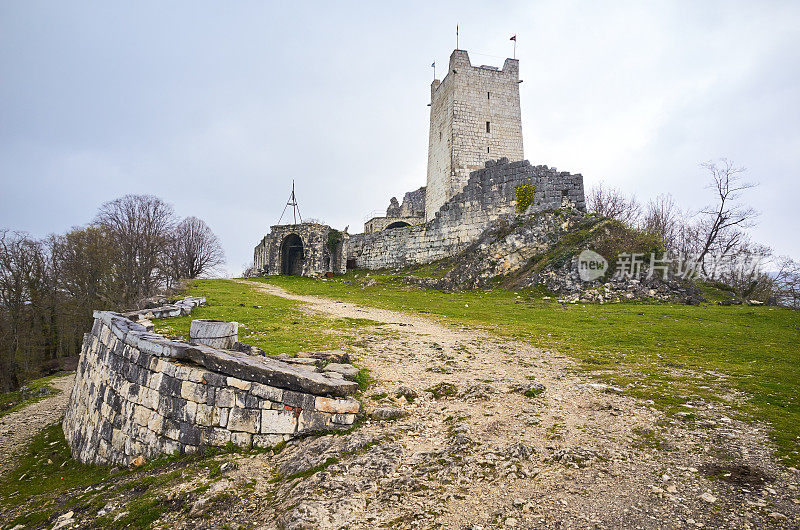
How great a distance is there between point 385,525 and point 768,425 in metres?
4.86

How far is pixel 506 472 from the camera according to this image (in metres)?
4.50

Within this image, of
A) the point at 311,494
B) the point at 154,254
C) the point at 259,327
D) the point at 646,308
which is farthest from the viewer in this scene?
the point at 154,254

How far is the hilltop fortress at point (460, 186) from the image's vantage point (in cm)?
2403

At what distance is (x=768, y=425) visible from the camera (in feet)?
16.5

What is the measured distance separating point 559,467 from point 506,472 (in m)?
0.59

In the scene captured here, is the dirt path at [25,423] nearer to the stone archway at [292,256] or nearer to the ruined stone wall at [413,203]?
the stone archway at [292,256]

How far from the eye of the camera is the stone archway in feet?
118

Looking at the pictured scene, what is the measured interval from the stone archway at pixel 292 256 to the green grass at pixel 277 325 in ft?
61.2

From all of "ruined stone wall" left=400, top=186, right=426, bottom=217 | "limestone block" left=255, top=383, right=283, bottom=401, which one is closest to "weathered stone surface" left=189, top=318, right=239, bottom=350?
"limestone block" left=255, top=383, right=283, bottom=401

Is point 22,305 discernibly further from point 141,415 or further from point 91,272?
point 141,415

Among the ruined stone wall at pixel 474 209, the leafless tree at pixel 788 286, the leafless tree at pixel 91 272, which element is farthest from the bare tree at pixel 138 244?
the leafless tree at pixel 788 286

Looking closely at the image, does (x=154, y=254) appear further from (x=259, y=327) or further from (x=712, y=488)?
(x=712, y=488)

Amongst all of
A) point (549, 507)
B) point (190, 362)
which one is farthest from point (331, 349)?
point (549, 507)

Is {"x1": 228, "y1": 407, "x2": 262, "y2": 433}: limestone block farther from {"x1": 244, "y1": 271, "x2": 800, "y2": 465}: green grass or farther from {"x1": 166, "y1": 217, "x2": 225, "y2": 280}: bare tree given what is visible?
{"x1": 166, "y1": 217, "x2": 225, "y2": 280}: bare tree
